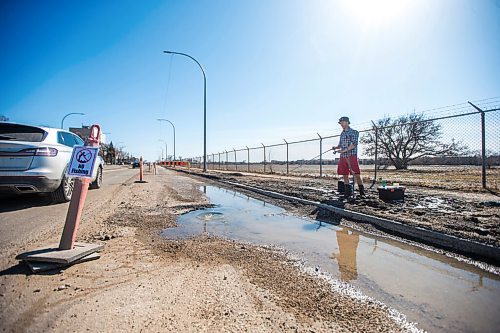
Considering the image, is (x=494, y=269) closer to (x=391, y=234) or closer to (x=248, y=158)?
(x=391, y=234)

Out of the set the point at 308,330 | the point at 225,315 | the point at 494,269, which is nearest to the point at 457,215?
the point at 494,269

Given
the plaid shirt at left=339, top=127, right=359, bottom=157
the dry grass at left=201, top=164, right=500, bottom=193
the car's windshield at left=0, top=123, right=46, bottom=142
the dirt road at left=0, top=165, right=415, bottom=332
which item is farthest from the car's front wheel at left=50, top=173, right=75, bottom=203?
the dry grass at left=201, top=164, right=500, bottom=193

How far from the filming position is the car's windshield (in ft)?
17.0

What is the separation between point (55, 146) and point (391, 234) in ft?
20.7

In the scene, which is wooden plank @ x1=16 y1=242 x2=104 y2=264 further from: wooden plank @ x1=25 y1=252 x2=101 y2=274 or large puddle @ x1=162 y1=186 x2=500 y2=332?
large puddle @ x1=162 y1=186 x2=500 y2=332

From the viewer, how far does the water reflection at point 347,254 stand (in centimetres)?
262

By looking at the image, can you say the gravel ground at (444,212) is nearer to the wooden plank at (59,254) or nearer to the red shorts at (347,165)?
the red shorts at (347,165)

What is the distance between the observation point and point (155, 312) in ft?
6.10

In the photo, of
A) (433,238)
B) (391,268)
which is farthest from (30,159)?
(433,238)

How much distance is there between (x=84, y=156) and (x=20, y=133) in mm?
3588

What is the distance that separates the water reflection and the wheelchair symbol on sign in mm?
2791

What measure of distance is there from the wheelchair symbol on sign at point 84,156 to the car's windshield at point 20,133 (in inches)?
133

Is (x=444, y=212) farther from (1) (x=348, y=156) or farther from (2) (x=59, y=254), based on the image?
(2) (x=59, y=254)

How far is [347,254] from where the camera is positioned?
3180 mm
